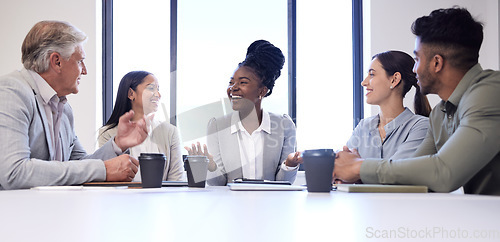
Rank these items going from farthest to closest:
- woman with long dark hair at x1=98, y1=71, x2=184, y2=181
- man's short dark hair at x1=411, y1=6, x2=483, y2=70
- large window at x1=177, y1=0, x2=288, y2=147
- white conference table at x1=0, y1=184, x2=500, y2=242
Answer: large window at x1=177, y1=0, x2=288, y2=147 → woman with long dark hair at x1=98, y1=71, x2=184, y2=181 → man's short dark hair at x1=411, y1=6, x2=483, y2=70 → white conference table at x1=0, y1=184, x2=500, y2=242

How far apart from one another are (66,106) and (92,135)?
196cm

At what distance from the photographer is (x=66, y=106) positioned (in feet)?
7.65

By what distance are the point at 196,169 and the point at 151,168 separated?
17cm

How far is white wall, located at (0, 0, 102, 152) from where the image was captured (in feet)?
14.0

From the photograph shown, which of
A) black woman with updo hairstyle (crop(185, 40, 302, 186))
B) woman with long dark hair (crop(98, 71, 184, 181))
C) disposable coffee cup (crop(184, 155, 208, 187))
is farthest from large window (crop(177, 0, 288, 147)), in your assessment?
disposable coffee cup (crop(184, 155, 208, 187))

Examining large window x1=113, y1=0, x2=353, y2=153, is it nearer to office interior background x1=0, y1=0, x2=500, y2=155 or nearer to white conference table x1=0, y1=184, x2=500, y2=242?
office interior background x1=0, y1=0, x2=500, y2=155

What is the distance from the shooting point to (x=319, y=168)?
50.4 inches

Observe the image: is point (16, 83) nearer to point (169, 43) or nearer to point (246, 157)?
point (246, 157)

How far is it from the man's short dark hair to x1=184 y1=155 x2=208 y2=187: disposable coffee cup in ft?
3.61

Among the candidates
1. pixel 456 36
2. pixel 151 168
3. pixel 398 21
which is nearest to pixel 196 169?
pixel 151 168

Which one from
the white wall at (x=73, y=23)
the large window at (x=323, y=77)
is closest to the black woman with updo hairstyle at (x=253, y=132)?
the large window at (x=323, y=77)

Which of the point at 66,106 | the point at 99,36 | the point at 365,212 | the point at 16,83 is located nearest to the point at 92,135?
the point at 99,36

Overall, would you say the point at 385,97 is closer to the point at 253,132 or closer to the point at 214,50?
the point at 253,132

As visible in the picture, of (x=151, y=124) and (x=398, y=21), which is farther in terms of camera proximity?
(x=398, y=21)
